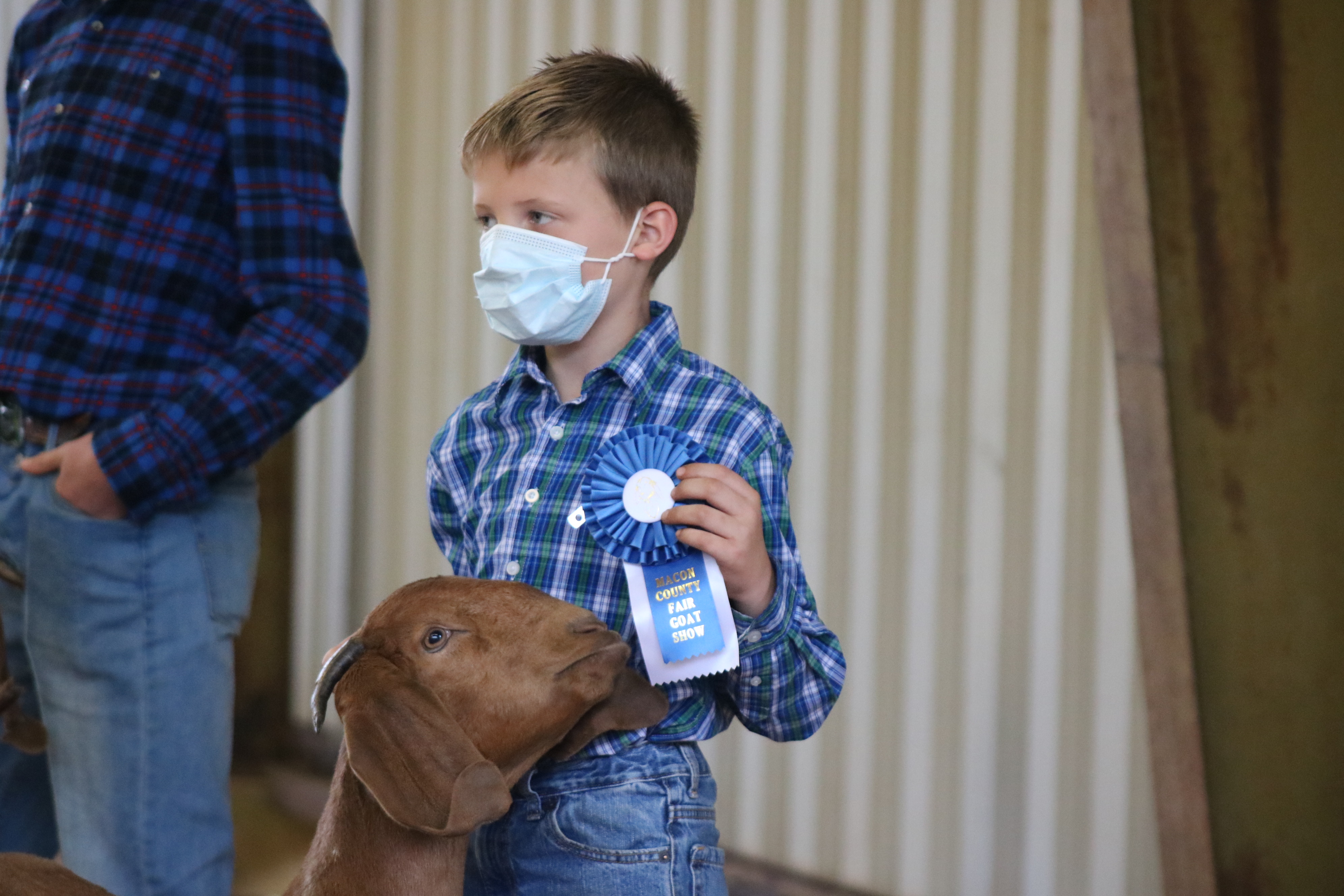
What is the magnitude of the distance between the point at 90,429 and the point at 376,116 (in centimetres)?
234

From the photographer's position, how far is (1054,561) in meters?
2.59

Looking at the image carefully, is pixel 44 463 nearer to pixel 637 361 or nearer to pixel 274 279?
pixel 274 279

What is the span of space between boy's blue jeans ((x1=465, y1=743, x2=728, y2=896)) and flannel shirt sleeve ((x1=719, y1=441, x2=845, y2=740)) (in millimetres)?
100

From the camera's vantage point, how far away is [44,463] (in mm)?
1896

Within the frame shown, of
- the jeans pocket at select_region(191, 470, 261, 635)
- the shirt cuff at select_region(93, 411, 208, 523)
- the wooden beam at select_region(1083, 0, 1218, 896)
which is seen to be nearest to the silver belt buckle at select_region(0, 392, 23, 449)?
the shirt cuff at select_region(93, 411, 208, 523)

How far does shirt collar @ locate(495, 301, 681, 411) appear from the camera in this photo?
152 centimetres

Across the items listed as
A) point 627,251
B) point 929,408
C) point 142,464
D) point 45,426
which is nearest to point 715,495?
point 627,251

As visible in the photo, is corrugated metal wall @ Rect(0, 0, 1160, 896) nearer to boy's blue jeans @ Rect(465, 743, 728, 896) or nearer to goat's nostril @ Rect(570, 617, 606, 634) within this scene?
boy's blue jeans @ Rect(465, 743, 728, 896)

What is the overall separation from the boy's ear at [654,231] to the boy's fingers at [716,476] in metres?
0.39

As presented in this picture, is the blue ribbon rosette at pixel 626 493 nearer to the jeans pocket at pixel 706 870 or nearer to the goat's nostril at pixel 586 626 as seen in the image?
the goat's nostril at pixel 586 626

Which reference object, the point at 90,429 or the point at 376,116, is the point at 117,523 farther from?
the point at 376,116

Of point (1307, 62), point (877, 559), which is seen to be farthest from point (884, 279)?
point (1307, 62)

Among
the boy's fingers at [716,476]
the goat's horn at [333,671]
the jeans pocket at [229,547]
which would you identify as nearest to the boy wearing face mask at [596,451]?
the boy's fingers at [716,476]

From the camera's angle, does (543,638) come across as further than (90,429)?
No
